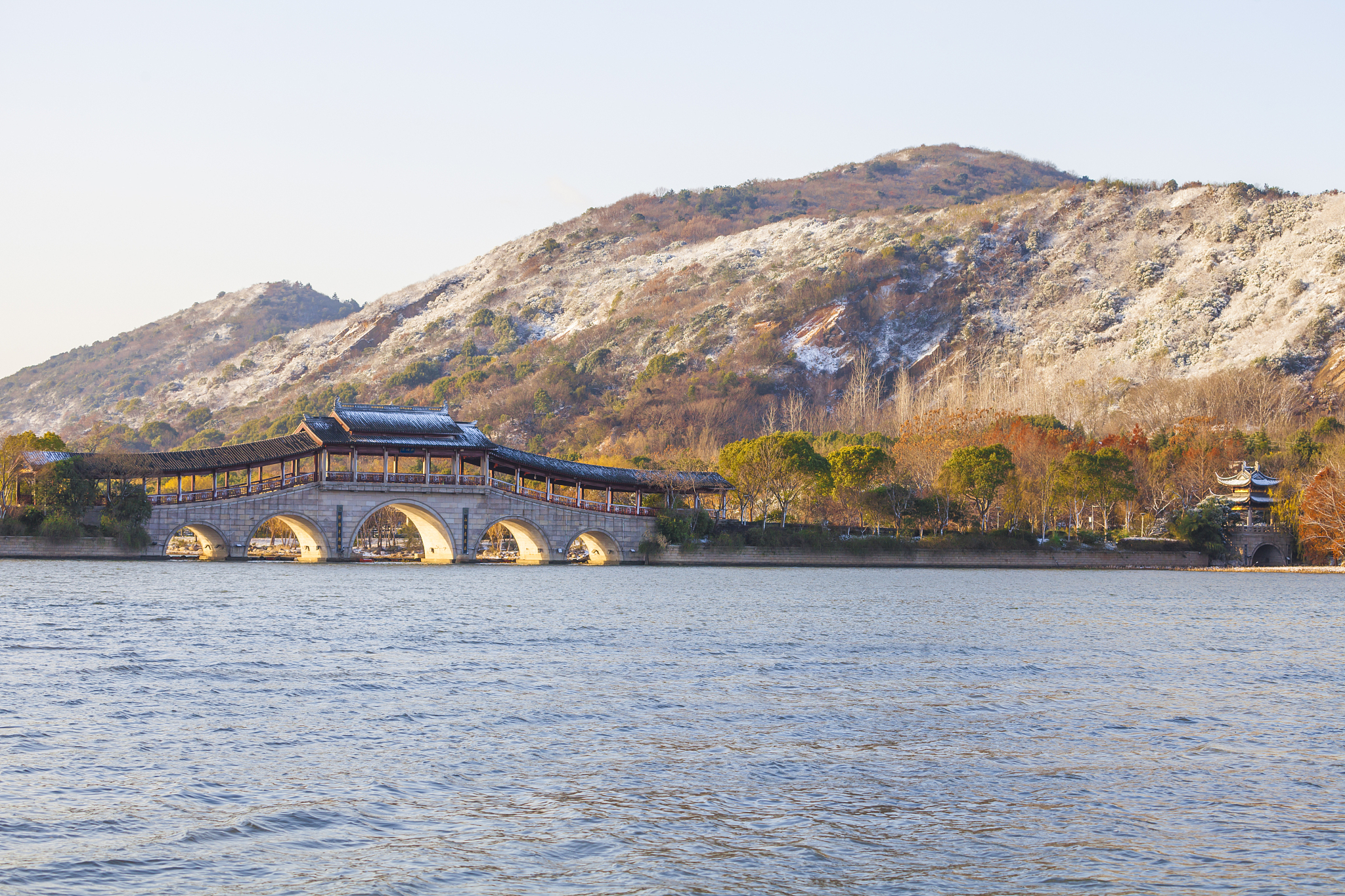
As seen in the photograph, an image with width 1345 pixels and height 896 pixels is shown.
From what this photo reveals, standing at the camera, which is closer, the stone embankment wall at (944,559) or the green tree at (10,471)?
the green tree at (10,471)

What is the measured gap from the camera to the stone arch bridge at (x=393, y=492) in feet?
217

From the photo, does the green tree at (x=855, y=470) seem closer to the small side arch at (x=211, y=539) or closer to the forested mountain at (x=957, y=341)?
the forested mountain at (x=957, y=341)

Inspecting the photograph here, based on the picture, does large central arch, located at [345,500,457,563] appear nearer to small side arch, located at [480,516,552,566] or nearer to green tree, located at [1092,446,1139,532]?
small side arch, located at [480,516,552,566]

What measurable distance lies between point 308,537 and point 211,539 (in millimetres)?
Answer: 5528

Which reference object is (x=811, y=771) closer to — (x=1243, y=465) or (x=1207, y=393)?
(x=1243, y=465)

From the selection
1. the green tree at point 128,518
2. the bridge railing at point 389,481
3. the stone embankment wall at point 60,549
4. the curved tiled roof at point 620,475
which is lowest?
the stone embankment wall at point 60,549

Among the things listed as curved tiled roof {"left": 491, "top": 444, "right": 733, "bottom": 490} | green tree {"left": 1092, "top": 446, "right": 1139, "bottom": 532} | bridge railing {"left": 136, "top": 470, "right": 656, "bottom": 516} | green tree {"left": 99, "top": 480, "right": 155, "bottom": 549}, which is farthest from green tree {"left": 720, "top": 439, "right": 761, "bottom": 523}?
green tree {"left": 99, "top": 480, "right": 155, "bottom": 549}

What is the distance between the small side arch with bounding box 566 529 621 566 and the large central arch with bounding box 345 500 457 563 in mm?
7053

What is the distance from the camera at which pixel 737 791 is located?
1377cm

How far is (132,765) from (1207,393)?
379 ft

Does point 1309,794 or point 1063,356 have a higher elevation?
point 1063,356

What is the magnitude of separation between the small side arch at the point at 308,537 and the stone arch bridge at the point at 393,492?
0.11m

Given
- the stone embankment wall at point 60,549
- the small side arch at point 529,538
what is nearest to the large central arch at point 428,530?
the small side arch at point 529,538

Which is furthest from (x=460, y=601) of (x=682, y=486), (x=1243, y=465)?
(x=1243, y=465)
